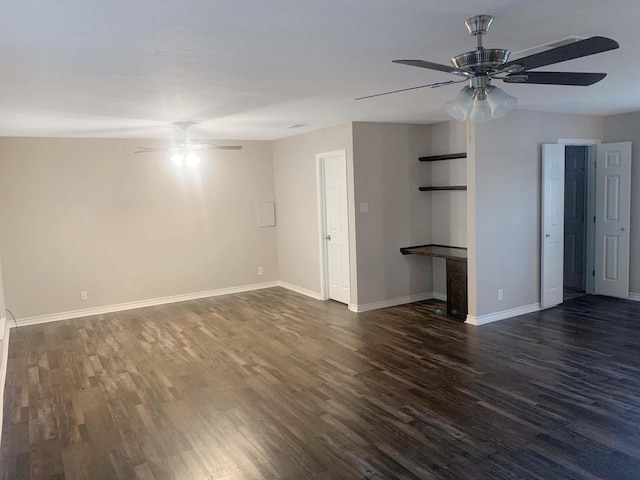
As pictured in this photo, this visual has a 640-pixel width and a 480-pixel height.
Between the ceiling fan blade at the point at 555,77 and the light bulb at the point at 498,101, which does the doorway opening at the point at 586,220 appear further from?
the light bulb at the point at 498,101

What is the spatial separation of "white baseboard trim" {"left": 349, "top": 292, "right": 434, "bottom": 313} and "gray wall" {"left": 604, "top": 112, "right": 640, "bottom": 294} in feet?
8.44

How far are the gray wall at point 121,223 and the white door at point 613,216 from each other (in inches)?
189

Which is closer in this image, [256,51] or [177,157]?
[256,51]

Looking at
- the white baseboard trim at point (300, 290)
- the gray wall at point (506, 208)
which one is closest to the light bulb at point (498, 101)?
the gray wall at point (506, 208)

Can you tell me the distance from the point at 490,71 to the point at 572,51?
375mm

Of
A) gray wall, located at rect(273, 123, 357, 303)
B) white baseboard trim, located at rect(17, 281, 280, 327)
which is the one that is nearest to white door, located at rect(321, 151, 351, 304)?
gray wall, located at rect(273, 123, 357, 303)

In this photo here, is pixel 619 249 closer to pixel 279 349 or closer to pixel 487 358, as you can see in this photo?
pixel 487 358

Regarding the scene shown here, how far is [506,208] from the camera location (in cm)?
547

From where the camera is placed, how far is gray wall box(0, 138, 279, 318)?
6.14 m

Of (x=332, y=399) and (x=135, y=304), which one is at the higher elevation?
(x=135, y=304)

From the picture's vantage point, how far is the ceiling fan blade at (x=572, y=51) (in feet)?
6.33

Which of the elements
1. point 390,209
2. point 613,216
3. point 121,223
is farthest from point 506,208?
point 121,223

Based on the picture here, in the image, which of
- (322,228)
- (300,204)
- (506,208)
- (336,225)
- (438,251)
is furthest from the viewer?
(300,204)

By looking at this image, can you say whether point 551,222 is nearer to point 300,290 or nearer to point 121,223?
point 300,290
